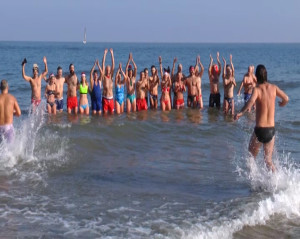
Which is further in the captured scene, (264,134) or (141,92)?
(141,92)

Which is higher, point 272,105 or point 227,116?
point 272,105

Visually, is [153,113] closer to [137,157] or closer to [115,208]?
[137,157]

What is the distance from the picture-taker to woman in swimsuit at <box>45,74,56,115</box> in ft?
48.8

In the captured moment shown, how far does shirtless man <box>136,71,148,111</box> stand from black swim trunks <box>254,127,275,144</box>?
338 inches

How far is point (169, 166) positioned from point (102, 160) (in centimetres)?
156

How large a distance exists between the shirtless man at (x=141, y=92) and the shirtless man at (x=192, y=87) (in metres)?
1.68

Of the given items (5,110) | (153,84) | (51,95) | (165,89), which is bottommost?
(51,95)

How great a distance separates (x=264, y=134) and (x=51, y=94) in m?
8.77

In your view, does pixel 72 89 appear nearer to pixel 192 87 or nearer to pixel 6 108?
pixel 192 87

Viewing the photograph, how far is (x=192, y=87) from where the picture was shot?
17.2m

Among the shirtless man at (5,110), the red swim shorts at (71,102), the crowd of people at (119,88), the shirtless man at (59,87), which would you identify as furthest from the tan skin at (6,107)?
the red swim shorts at (71,102)

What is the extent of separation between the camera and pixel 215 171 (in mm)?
9711

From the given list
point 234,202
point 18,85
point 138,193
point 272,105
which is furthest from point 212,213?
point 18,85

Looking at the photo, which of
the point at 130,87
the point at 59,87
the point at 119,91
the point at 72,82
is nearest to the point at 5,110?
the point at 59,87
